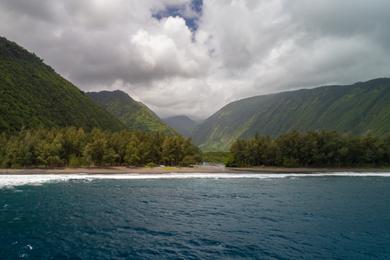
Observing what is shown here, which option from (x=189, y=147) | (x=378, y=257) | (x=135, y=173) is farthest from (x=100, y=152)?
(x=378, y=257)

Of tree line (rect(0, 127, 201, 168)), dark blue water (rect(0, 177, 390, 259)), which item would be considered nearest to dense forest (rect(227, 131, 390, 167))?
tree line (rect(0, 127, 201, 168))

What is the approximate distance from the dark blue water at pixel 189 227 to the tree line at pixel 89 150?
8153 cm

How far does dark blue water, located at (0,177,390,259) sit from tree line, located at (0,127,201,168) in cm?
8153

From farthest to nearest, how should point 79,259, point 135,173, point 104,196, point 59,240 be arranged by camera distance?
point 135,173, point 104,196, point 59,240, point 79,259

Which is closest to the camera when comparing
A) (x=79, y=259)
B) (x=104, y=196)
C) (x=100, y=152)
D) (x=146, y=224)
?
(x=79, y=259)

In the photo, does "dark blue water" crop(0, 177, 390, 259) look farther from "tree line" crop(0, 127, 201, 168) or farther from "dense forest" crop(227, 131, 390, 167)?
"dense forest" crop(227, 131, 390, 167)

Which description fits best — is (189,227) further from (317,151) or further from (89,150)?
(317,151)

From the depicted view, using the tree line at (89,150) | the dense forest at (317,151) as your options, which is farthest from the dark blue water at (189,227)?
the dense forest at (317,151)

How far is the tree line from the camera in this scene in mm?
140375

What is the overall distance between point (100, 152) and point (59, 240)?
123947 mm

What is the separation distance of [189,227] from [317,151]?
14940 cm

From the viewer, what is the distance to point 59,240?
33.5 meters

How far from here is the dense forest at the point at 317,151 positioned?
566ft

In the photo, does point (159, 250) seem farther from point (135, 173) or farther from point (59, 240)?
point (135, 173)
